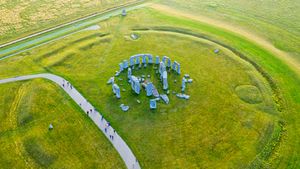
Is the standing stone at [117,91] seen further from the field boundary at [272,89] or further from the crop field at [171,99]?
the field boundary at [272,89]

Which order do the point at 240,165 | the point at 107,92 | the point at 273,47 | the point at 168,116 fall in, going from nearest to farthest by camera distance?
the point at 240,165
the point at 168,116
the point at 107,92
the point at 273,47

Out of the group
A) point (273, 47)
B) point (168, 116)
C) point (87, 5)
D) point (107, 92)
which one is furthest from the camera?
point (87, 5)

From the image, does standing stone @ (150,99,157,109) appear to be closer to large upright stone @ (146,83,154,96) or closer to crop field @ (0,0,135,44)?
large upright stone @ (146,83,154,96)

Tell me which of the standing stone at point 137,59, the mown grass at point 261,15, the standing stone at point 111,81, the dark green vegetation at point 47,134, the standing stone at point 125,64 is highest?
the mown grass at point 261,15

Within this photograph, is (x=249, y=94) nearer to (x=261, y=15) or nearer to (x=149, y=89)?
(x=149, y=89)

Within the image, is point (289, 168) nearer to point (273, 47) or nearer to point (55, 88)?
point (273, 47)

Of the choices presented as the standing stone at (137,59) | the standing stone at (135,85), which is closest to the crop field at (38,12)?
the standing stone at (137,59)

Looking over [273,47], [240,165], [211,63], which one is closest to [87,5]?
[211,63]

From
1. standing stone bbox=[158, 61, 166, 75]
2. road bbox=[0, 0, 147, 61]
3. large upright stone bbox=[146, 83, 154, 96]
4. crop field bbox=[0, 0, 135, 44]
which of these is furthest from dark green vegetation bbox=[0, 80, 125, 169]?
crop field bbox=[0, 0, 135, 44]
